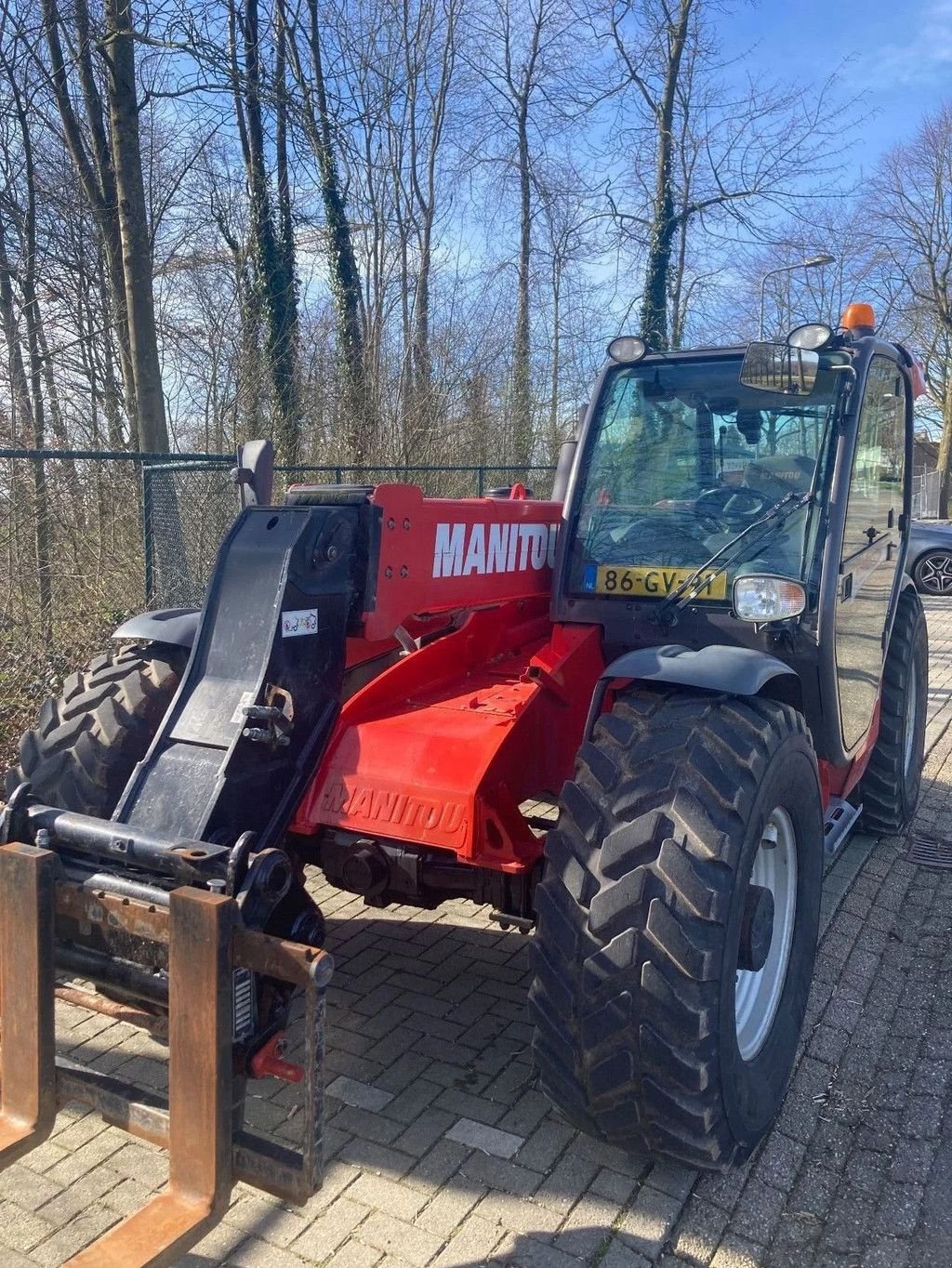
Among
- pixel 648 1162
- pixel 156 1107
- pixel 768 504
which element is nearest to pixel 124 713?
pixel 156 1107

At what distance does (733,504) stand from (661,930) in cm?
179

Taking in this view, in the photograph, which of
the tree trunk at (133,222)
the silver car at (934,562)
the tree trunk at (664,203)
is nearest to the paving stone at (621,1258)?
the tree trunk at (133,222)

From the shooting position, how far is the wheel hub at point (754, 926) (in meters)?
2.71

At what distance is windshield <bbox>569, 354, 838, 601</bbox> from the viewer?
143 inches

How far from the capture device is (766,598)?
3285 mm

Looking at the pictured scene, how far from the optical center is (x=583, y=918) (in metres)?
2.54

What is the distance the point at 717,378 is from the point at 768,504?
56 centimetres

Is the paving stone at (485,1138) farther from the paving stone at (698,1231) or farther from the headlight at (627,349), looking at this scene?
the headlight at (627,349)

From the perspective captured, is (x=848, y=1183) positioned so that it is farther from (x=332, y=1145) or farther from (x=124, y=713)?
(x=124, y=713)

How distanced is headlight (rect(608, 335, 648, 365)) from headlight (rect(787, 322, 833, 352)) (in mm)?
643

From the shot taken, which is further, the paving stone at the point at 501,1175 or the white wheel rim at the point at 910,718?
the white wheel rim at the point at 910,718

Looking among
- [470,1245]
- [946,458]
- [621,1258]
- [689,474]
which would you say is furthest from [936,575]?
[946,458]

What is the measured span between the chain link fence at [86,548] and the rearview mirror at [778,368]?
15.1 feet

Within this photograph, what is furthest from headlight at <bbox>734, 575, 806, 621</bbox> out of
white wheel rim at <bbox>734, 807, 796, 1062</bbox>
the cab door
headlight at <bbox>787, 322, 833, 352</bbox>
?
headlight at <bbox>787, 322, 833, 352</bbox>
